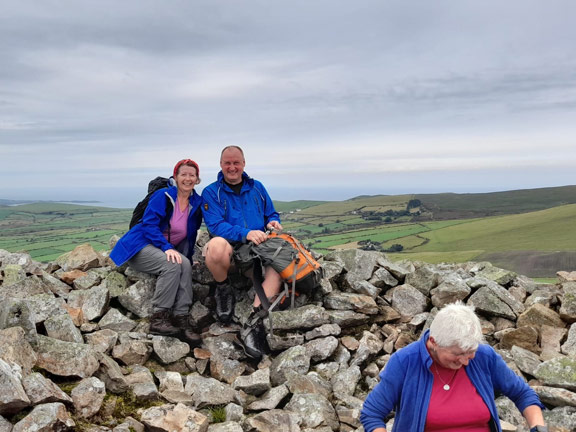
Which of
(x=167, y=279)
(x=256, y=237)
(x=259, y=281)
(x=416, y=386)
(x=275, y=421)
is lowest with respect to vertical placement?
(x=275, y=421)

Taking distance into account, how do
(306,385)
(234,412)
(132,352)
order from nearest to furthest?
(234,412)
(306,385)
(132,352)

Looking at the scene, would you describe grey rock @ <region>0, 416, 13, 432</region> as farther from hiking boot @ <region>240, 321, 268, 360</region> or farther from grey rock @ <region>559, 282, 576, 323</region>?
grey rock @ <region>559, 282, 576, 323</region>

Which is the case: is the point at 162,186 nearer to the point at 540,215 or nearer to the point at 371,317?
the point at 371,317

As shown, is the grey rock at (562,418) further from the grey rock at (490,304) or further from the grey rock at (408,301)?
the grey rock at (408,301)

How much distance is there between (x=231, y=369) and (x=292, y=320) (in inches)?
54.6

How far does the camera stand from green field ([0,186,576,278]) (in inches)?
1110

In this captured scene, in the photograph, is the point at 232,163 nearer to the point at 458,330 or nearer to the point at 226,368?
the point at 226,368

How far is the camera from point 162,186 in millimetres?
8453

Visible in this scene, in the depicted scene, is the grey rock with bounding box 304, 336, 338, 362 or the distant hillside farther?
the distant hillside

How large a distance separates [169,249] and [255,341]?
7.58 ft

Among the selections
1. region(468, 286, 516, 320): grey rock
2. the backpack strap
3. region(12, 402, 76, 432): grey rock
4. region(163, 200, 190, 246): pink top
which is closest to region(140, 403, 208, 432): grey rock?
region(12, 402, 76, 432): grey rock

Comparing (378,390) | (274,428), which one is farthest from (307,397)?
(378,390)

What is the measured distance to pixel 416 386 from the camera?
12.1 feet

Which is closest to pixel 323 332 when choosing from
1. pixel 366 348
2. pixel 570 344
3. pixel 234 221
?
pixel 366 348
